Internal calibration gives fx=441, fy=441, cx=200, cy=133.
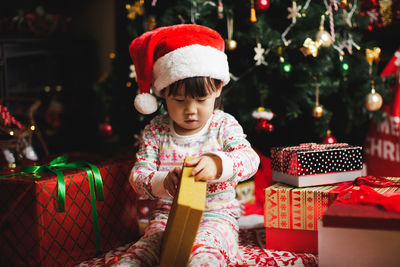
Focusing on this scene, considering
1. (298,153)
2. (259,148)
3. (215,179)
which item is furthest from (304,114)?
(215,179)

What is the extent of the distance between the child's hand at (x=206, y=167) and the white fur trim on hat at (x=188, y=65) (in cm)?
23

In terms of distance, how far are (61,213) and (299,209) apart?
676 millimetres

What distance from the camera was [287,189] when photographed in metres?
1.28

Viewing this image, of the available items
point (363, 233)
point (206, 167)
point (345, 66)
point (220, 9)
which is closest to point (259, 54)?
point (220, 9)

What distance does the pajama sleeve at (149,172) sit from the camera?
3.86 ft

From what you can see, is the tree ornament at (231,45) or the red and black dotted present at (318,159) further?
the tree ornament at (231,45)

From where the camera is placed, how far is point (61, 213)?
48.9 inches

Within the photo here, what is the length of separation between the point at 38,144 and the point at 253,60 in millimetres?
1421

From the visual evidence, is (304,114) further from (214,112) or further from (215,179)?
(215,179)

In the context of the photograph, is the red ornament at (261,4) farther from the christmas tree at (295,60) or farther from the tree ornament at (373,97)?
the tree ornament at (373,97)

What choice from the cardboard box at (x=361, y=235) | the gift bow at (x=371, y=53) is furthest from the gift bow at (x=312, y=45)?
the cardboard box at (x=361, y=235)

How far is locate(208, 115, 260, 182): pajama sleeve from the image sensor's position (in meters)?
1.12

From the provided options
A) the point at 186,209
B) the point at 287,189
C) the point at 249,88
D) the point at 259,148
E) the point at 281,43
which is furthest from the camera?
the point at 259,148

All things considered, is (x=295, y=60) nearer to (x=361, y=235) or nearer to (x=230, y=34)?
(x=230, y=34)
